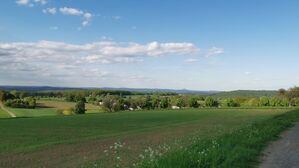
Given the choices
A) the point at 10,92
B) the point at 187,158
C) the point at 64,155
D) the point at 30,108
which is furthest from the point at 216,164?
the point at 10,92

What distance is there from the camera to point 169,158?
10734mm

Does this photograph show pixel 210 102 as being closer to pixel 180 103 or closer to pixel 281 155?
pixel 180 103

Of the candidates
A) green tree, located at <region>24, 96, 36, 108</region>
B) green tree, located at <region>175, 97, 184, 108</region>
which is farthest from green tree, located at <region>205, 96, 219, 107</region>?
green tree, located at <region>24, 96, 36, 108</region>

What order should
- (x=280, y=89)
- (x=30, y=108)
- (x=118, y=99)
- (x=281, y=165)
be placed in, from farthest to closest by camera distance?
(x=280, y=89)
(x=118, y=99)
(x=30, y=108)
(x=281, y=165)

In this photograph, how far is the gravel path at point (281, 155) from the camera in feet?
40.2

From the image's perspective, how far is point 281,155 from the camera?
14.4 metres

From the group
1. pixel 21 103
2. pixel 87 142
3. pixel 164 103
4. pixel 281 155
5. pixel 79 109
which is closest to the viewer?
pixel 281 155

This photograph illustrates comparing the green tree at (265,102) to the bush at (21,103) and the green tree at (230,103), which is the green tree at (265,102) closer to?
the green tree at (230,103)

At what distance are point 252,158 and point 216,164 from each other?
2.45 metres

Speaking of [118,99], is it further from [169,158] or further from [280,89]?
[169,158]

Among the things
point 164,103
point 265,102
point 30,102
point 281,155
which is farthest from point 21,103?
point 281,155

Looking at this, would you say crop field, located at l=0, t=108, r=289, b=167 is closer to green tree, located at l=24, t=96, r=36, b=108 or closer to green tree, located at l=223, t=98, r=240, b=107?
green tree, located at l=24, t=96, r=36, b=108

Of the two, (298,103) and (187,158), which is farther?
(298,103)

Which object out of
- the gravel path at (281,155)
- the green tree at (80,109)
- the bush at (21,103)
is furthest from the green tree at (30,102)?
the gravel path at (281,155)
